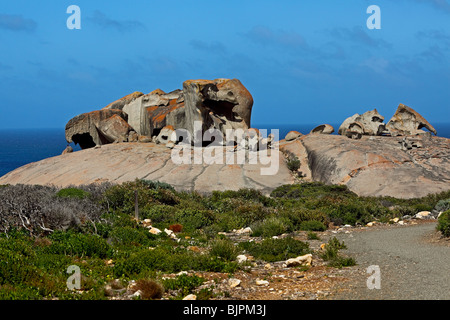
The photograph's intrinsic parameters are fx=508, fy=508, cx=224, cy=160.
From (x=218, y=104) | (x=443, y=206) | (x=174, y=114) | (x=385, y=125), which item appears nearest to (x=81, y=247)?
(x=443, y=206)

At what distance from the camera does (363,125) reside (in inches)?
1583

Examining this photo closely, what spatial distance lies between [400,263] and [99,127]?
32.9 meters

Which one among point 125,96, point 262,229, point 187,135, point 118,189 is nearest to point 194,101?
point 187,135

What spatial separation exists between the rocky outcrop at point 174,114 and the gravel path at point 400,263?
76.3 feet

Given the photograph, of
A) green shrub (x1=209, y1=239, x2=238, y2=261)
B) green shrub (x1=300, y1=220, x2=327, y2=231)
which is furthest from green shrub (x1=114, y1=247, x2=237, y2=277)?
green shrub (x1=300, y1=220, x2=327, y2=231)

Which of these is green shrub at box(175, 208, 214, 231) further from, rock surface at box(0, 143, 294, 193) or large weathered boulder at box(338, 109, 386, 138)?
large weathered boulder at box(338, 109, 386, 138)

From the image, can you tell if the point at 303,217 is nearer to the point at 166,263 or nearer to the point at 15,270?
the point at 166,263

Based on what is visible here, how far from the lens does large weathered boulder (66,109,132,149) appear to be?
4016 cm

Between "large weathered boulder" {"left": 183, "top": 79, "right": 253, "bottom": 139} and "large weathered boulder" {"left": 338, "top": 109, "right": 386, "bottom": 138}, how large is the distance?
7.85 meters

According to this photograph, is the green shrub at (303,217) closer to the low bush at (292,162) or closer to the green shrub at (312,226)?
the green shrub at (312,226)

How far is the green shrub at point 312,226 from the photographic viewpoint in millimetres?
17219
